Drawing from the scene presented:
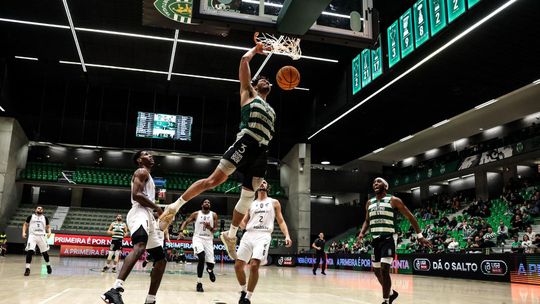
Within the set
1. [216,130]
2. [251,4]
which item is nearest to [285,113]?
[216,130]

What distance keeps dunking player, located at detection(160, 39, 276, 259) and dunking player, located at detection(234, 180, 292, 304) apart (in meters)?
1.45

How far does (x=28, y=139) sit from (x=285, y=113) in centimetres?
1748

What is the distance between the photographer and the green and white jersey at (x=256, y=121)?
502cm

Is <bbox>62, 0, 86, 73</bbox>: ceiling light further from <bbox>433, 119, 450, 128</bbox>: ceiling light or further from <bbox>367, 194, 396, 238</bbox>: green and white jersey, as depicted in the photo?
<bbox>433, 119, 450, 128</bbox>: ceiling light

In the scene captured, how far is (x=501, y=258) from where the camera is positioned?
15141 mm

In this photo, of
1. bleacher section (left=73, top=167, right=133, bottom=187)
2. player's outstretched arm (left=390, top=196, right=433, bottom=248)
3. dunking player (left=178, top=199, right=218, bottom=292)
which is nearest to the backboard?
player's outstretched arm (left=390, top=196, right=433, bottom=248)

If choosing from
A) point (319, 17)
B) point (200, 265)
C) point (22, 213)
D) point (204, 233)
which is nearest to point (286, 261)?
point (22, 213)

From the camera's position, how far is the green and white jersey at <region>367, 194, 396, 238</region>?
24.1ft

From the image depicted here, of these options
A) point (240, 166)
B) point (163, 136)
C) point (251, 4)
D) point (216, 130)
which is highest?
point (216, 130)

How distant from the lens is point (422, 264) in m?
19.1

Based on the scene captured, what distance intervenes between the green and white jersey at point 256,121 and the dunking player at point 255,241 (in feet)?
5.70

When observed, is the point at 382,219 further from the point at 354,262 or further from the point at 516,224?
the point at 354,262

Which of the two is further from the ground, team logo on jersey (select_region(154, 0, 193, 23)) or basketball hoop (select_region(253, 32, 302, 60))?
team logo on jersey (select_region(154, 0, 193, 23))

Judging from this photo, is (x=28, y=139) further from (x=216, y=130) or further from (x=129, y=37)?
(x=129, y=37)
